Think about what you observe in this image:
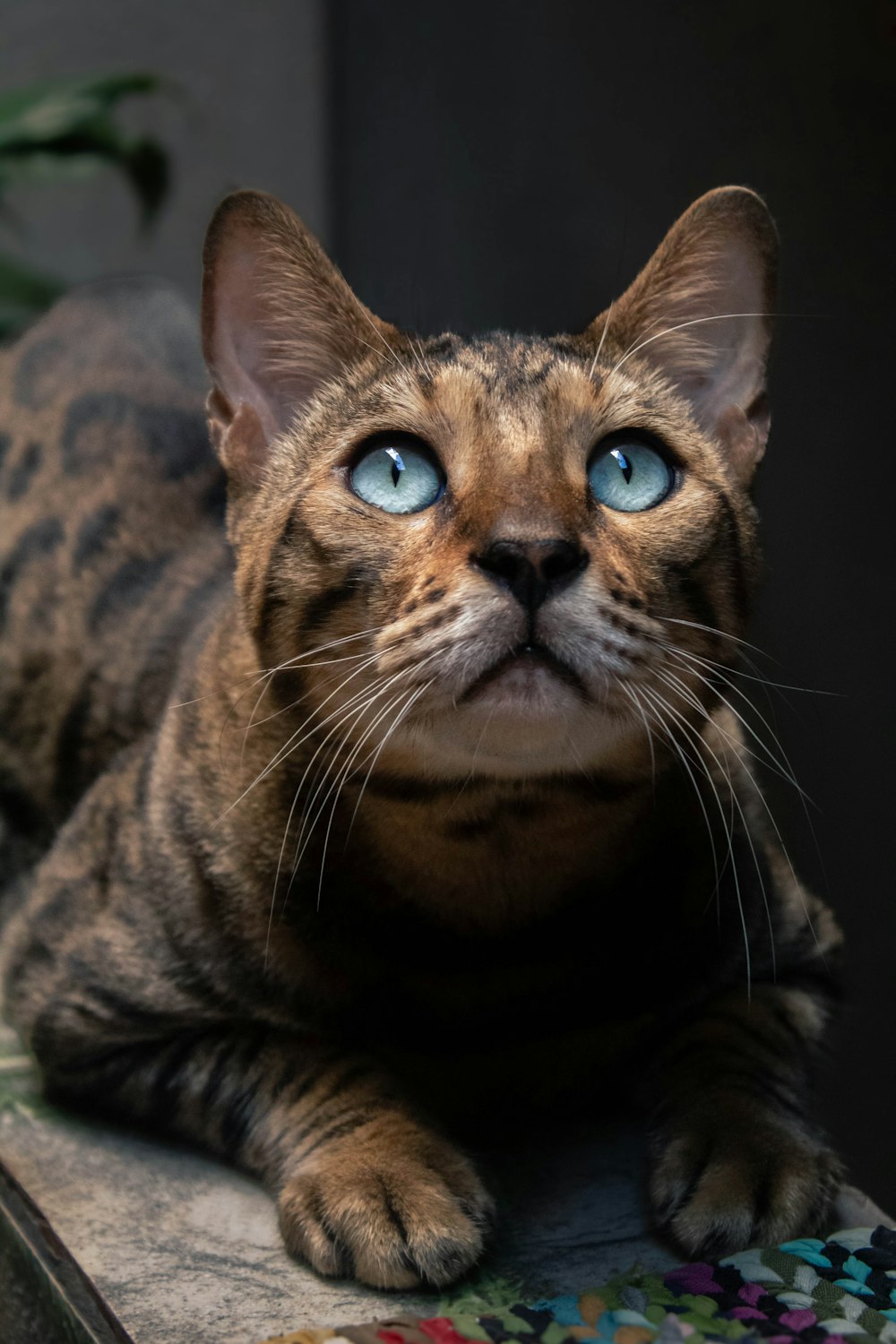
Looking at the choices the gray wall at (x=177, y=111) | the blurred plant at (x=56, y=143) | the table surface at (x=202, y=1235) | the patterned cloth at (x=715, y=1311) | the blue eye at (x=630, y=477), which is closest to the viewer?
the patterned cloth at (x=715, y=1311)

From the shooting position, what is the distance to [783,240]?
1282 millimetres

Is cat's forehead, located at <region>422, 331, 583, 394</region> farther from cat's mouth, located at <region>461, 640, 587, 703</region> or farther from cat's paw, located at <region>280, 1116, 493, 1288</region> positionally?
cat's paw, located at <region>280, 1116, 493, 1288</region>

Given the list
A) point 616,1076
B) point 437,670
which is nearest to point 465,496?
point 437,670

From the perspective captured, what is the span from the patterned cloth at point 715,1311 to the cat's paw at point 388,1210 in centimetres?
6

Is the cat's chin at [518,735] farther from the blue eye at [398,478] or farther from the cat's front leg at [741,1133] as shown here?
the cat's front leg at [741,1133]

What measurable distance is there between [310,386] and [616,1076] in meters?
0.79

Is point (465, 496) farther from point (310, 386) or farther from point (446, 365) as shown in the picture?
point (310, 386)

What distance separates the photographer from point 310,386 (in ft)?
4.59

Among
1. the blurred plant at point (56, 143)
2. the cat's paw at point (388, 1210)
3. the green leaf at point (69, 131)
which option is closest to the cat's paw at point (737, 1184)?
the cat's paw at point (388, 1210)

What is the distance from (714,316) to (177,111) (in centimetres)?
214

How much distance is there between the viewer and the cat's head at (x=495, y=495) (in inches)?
42.9

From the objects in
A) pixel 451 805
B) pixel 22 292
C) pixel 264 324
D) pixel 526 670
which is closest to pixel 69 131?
pixel 22 292

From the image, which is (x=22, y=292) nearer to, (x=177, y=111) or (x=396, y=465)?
(x=177, y=111)

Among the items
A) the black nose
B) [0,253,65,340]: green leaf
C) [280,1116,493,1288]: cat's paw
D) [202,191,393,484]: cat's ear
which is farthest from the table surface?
[0,253,65,340]: green leaf
